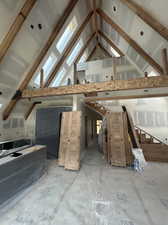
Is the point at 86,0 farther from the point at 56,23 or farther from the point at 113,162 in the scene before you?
the point at 113,162

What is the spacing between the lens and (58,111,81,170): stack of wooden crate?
4055 mm

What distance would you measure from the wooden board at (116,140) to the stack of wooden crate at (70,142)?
4.42 ft

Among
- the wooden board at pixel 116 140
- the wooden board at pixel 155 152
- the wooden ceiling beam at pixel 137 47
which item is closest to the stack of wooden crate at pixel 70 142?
the wooden board at pixel 116 140

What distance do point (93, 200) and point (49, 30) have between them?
5.32 meters

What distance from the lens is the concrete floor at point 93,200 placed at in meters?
1.92

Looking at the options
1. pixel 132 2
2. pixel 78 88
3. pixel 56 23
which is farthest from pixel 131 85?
pixel 56 23

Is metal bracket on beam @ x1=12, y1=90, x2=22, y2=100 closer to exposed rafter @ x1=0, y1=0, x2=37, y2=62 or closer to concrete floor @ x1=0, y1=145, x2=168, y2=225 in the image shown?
exposed rafter @ x1=0, y1=0, x2=37, y2=62

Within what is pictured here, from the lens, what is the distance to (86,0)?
470 cm

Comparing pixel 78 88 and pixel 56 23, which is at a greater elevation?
pixel 56 23

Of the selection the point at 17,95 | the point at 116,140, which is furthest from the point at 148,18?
the point at 17,95

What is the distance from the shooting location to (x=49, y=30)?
13.1 feet

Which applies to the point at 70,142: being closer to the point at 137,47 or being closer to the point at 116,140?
the point at 116,140

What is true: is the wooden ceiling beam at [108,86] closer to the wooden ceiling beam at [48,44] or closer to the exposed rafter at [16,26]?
the wooden ceiling beam at [48,44]

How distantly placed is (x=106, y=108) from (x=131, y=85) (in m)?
3.60
